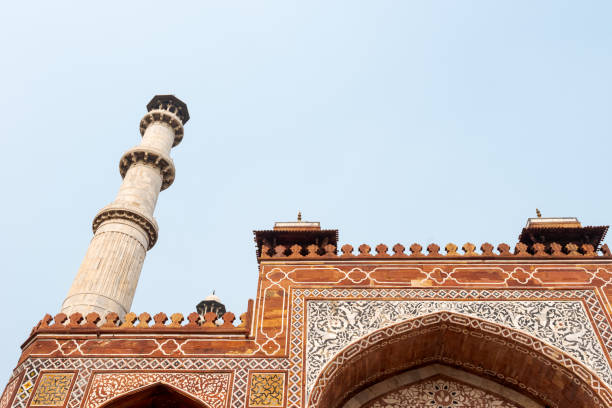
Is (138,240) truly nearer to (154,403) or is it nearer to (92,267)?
(92,267)

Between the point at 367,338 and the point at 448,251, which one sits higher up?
the point at 448,251

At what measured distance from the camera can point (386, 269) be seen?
7512 millimetres

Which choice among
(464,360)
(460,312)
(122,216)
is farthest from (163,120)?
(464,360)

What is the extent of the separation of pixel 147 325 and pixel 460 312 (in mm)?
3519

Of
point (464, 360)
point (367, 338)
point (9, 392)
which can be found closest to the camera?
point (9, 392)

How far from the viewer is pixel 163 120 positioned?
1255 cm

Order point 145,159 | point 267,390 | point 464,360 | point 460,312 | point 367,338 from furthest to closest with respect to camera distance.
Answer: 1. point 145,159
2. point 464,360
3. point 460,312
4. point 367,338
5. point 267,390

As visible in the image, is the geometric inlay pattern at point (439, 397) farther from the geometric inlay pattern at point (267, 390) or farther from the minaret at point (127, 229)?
the minaret at point (127, 229)

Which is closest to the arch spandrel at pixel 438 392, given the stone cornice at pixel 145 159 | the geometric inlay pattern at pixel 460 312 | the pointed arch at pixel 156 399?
the geometric inlay pattern at pixel 460 312

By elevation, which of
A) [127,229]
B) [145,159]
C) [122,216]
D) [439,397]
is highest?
[145,159]

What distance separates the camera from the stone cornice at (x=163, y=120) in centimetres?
1258

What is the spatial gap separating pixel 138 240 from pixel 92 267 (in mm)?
984

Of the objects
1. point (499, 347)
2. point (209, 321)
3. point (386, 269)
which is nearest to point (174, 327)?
point (209, 321)

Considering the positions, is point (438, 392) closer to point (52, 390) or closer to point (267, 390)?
point (267, 390)
